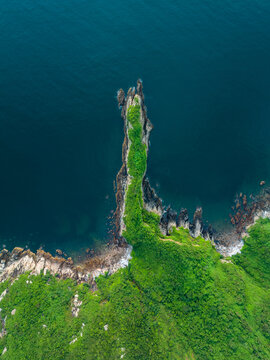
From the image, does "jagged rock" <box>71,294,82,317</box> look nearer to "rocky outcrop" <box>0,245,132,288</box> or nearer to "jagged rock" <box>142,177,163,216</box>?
"rocky outcrop" <box>0,245,132,288</box>

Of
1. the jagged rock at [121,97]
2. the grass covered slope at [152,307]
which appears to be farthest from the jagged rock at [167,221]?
the jagged rock at [121,97]

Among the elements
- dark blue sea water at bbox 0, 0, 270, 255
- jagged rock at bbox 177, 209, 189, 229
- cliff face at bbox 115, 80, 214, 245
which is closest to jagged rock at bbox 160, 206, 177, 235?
cliff face at bbox 115, 80, 214, 245

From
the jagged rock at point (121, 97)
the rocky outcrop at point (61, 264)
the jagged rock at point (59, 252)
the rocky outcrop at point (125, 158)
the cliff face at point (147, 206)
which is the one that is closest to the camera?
the rocky outcrop at point (61, 264)

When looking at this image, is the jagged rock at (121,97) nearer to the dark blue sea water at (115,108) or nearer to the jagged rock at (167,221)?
the dark blue sea water at (115,108)

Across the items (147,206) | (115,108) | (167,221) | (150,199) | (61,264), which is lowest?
(61,264)

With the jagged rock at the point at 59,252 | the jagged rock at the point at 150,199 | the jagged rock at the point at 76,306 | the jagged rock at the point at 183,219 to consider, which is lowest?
the jagged rock at the point at 59,252

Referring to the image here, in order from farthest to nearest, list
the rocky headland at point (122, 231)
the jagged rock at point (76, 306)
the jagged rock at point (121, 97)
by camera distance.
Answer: the jagged rock at point (121, 97) < the rocky headland at point (122, 231) < the jagged rock at point (76, 306)

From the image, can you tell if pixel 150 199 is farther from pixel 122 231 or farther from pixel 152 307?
pixel 152 307

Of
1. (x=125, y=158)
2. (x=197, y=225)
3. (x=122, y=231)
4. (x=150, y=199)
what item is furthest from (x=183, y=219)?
(x=125, y=158)
